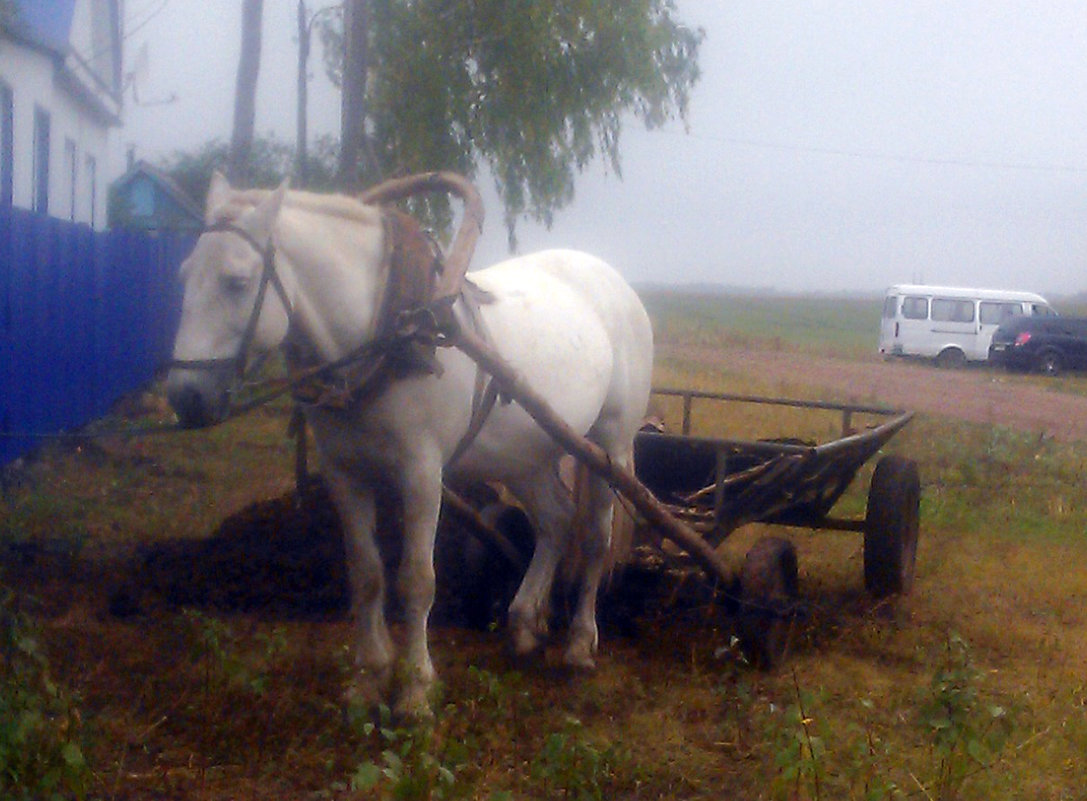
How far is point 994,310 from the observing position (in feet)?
97.7

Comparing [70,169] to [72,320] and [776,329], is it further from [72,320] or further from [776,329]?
[776,329]

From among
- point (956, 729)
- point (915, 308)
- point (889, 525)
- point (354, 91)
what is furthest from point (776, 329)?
point (956, 729)

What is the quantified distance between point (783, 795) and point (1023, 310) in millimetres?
28222

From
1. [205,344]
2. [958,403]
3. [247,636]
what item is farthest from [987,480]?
[958,403]

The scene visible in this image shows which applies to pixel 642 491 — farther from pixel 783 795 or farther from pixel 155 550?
pixel 155 550

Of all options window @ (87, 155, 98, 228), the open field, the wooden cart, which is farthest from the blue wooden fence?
window @ (87, 155, 98, 228)

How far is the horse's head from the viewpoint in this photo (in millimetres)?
3498

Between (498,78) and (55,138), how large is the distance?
649 cm

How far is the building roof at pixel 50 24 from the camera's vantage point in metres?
14.5

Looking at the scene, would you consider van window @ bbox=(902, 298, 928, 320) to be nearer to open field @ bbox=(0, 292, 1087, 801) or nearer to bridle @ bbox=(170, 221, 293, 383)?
open field @ bbox=(0, 292, 1087, 801)

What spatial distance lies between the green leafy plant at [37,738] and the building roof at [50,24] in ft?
39.4

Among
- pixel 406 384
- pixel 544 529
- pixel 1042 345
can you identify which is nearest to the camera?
pixel 406 384

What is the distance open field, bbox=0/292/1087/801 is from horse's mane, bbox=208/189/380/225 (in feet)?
4.25

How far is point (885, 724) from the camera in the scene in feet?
15.1
